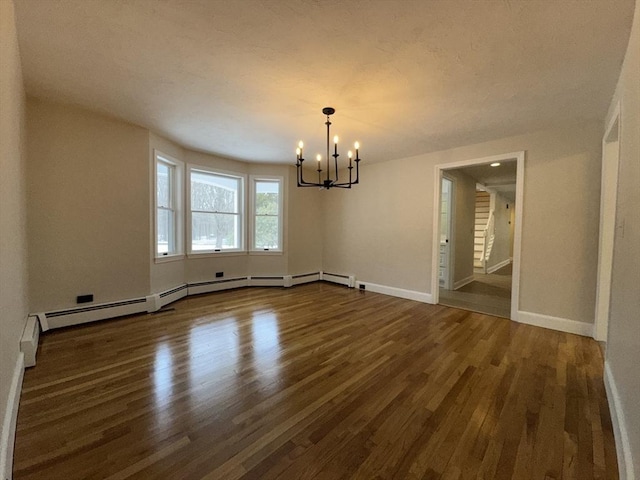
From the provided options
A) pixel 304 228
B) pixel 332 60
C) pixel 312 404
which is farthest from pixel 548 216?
pixel 304 228

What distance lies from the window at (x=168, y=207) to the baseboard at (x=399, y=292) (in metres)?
3.48

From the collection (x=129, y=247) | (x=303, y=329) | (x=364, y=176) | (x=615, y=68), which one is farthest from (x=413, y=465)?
(x=364, y=176)

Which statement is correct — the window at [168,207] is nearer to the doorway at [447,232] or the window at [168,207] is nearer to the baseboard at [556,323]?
the doorway at [447,232]

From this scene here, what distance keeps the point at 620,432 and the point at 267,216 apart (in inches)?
202

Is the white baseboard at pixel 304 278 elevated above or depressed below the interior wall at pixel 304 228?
below

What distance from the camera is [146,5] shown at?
5.03ft

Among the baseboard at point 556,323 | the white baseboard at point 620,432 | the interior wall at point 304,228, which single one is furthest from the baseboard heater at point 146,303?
the white baseboard at point 620,432

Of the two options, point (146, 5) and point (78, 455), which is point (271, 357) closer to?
point (78, 455)

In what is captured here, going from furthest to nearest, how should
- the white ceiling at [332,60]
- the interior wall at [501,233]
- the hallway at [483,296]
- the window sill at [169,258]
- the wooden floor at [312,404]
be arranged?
the interior wall at [501,233]
the hallway at [483,296]
the window sill at [169,258]
the white ceiling at [332,60]
the wooden floor at [312,404]

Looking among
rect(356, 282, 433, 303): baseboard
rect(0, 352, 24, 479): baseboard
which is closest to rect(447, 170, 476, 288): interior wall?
rect(356, 282, 433, 303): baseboard

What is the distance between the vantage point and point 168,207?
4242mm

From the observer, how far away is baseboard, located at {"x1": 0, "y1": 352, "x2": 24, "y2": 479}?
1159 millimetres

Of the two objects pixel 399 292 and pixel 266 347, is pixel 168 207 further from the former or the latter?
pixel 399 292

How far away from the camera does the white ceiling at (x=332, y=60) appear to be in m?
1.56
